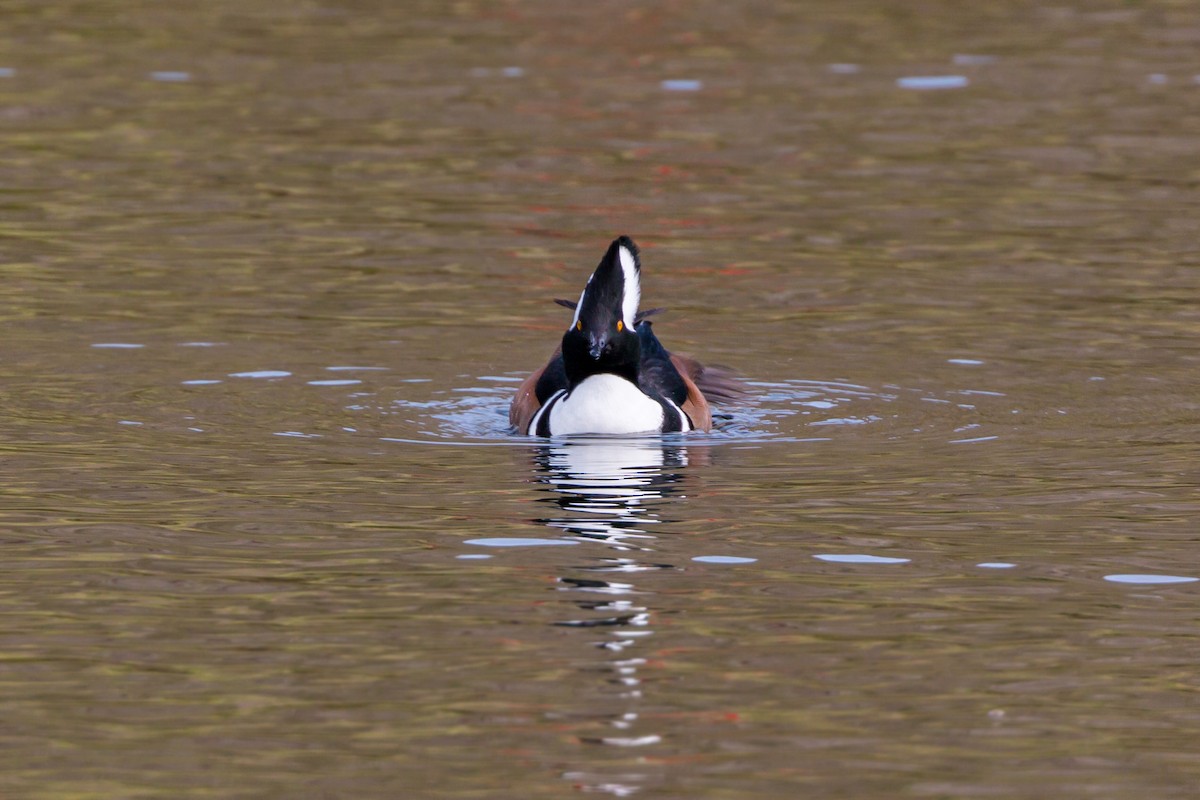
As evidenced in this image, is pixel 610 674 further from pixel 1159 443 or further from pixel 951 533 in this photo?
pixel 1159 443

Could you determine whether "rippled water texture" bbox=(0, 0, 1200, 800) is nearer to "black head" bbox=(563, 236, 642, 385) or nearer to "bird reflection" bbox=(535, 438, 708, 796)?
"bird reflection" bbox=(535, 438, 708, 796)


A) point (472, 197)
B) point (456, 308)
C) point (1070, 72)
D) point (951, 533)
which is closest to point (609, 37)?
point (1070, 72)

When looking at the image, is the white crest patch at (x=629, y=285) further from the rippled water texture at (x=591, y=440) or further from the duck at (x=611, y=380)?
the rippled water texture at (x=591, y=440)

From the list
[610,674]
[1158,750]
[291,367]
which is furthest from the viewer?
[291,367]

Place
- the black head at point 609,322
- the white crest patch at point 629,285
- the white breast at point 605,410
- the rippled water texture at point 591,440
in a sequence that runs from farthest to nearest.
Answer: the white breast at point 605,410
the white crest patch at point 629,285
the black head at point 609,322
the rippled water texture at point 591,440

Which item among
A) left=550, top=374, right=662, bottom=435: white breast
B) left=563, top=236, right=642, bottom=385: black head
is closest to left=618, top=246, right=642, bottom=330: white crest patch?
left=563, top=236, right=642, bottom=385: black head

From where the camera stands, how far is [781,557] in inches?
379

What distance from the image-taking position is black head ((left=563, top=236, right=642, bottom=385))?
12.3 m

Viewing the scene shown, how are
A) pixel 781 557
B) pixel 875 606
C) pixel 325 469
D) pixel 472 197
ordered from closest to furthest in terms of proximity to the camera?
1. pixel 875 606
2. pixel 781 557
3. pixel 325 469
4. pixel 472 197

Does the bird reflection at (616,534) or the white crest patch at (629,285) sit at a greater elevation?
the white crest patch at (629,285)

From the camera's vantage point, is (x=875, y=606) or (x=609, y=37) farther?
(x=609, y=37)

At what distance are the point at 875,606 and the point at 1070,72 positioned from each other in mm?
17247

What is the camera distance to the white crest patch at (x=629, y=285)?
40.6 feet

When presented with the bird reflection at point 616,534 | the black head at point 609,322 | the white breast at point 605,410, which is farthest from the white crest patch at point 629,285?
the bird reflection at point 616,534
